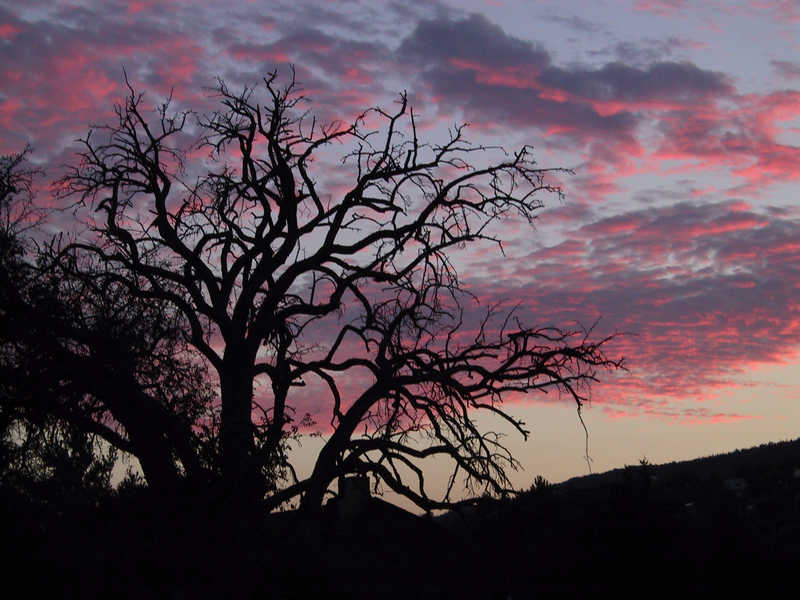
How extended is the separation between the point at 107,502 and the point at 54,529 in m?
2.35

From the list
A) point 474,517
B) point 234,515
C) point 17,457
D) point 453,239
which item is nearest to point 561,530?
point 474,517

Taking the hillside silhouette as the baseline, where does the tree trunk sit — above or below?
above

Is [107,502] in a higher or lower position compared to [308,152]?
lower

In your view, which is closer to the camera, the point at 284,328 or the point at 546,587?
the point at 546,587

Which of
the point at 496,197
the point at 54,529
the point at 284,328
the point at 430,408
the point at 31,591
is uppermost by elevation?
the point at 496,197

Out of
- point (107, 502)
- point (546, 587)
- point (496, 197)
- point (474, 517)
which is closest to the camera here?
point (546, 587)

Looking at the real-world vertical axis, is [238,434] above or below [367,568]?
above

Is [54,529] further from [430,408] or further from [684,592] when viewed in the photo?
[684,592]

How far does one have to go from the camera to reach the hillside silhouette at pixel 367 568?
14430 millimetres

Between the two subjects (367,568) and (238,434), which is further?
(367,568)

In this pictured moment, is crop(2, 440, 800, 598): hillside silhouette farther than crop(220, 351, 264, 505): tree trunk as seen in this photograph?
No

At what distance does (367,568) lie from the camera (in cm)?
2039

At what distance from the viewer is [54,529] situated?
50.3 ft

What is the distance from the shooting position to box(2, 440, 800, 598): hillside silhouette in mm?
Answer: 14430
